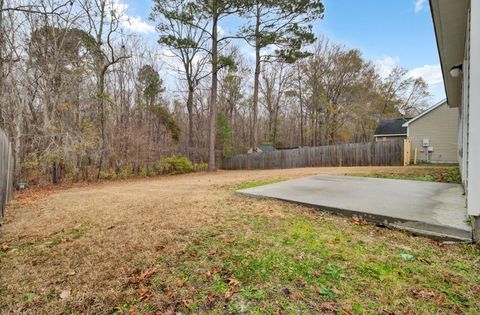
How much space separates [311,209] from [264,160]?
45.8ft

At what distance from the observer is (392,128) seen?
63.6ft

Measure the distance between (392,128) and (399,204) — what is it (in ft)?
62.6

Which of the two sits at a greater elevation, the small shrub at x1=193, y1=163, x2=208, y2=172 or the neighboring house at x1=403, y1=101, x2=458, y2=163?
the neighboring house at x1=403, y1=101, x2=458, y2=163

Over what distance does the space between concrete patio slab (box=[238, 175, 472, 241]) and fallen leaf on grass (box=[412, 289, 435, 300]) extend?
3.89 ft

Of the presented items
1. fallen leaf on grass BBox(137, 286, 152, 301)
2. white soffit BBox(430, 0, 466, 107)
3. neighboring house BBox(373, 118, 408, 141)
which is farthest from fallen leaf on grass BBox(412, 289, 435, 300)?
neighboring house BBox(373, 118, 408, 141)

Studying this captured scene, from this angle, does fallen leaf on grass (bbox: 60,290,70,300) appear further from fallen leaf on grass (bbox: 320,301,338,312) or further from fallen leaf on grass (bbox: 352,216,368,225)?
fallen leaf on grass (bbox: 352,216,368,225)

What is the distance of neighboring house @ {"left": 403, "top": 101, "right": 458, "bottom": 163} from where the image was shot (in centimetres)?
1388

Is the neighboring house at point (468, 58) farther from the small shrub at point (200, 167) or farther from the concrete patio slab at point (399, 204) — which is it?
the small shrub at point (200, 167)

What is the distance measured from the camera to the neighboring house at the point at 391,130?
61.3 feet

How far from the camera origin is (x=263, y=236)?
2.64 metres

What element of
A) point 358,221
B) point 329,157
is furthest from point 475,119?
point 329,157

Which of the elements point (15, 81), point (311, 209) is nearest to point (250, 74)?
point (15, 81)

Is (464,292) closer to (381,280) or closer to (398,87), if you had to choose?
(381,280)

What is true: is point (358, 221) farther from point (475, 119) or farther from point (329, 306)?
point (329, 306)
